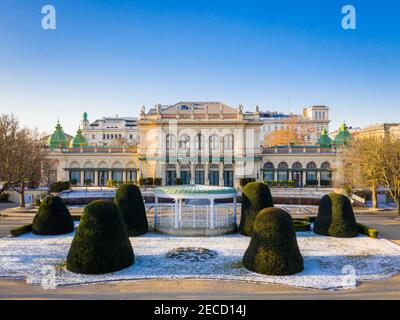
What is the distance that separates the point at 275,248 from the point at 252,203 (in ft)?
26.0

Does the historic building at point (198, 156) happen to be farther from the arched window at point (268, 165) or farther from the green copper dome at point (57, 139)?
the green copper dome at point (57, 139)

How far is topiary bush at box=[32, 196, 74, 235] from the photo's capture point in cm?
2522

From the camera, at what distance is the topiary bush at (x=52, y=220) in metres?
25.2

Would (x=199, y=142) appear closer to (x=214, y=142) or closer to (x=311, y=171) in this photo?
(x=214, y=142)

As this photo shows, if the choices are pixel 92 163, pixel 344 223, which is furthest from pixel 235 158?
pixel 344 223

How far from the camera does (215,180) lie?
6412cm

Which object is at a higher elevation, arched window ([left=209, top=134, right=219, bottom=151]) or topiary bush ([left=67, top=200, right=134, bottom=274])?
arched window ([left=209, top=134, right=219, bottom=151])

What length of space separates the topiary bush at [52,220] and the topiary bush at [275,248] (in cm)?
1553

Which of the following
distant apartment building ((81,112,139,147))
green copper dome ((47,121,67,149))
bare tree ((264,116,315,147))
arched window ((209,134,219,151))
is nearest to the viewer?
arched window ((209,134,219,151))

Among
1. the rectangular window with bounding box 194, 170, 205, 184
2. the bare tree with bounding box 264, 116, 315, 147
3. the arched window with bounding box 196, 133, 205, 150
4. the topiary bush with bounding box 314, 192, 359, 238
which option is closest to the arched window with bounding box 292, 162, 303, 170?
the rectangular window with bounding box 194, 170, 205, 184

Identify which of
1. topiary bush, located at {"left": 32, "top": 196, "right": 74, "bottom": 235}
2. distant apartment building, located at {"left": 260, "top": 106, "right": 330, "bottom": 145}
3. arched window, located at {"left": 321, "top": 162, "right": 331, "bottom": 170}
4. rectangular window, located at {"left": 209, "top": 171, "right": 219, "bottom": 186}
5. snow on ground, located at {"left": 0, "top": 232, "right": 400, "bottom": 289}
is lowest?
snow on ground, located at {"left": 0, "top": 232, "right": 400, "bottom": 289}

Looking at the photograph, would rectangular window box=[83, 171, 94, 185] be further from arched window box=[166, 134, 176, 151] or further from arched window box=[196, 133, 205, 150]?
arched window box=[196, 133, 205, 150]

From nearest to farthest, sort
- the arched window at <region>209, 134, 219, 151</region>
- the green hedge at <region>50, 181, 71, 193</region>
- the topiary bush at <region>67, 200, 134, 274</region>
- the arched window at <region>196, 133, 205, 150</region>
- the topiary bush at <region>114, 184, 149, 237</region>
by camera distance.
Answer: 1. the topiary bush at <region>67, 200, 134, 274</region>
2. the topiary bush at <region>114, 184, 149, 237</region>
3. the green hedge at <region>50, 181, 71, 193</region>
4. the arched window at <region>196, 133, 205, 150</region>
5. the arched window at <region>209, 134, 219, 151</region>

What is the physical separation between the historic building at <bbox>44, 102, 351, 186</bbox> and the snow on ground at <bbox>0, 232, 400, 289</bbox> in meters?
38.8
